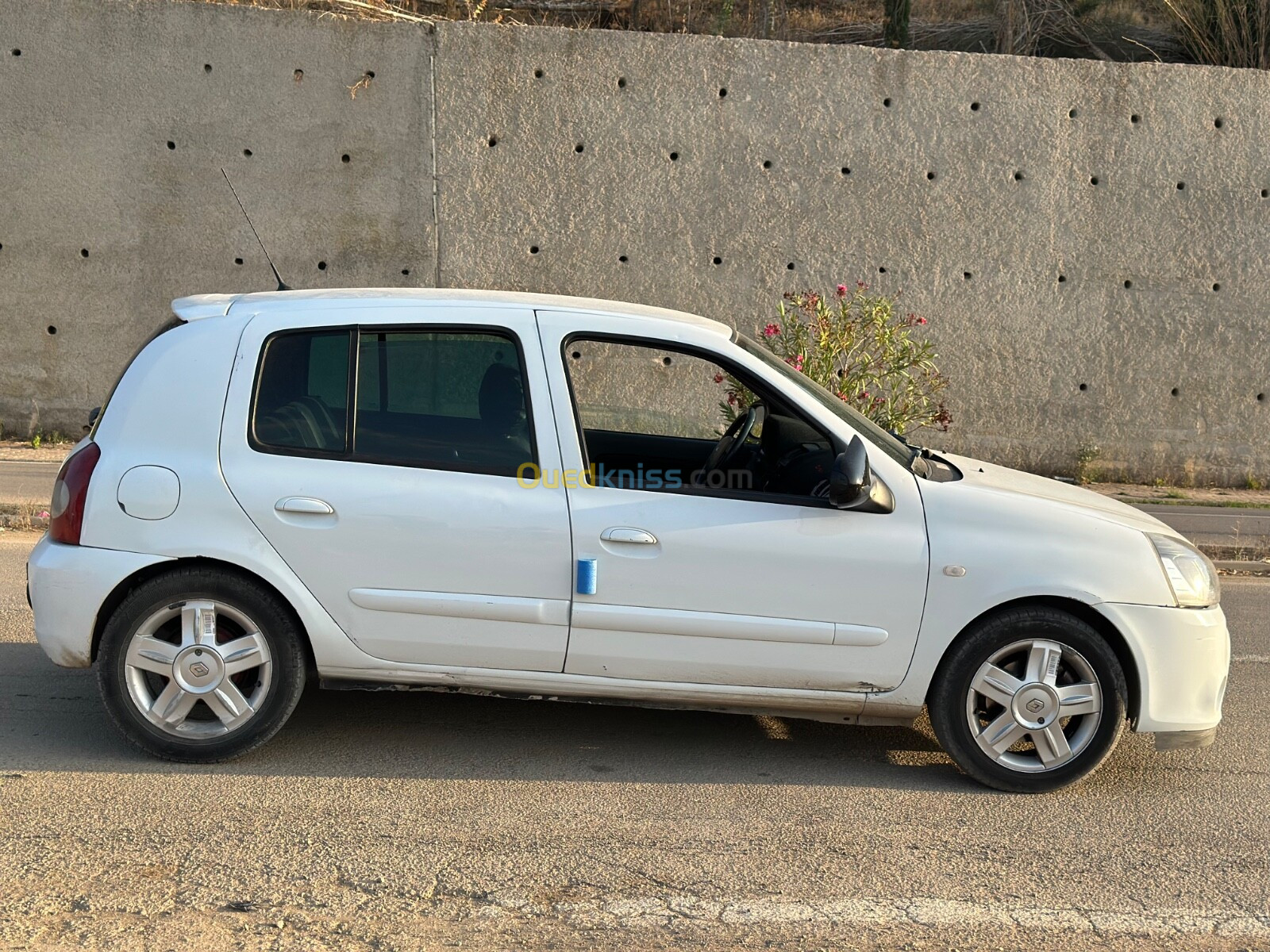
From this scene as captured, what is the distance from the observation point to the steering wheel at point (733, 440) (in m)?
4.75

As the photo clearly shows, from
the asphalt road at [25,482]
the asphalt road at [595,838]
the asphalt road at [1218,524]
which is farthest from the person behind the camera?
the asphalt road at [1218,524]

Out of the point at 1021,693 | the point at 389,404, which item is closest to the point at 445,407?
the point at 389,404

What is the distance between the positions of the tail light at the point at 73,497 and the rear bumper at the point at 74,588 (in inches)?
Result: 2.0

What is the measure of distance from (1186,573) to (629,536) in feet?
6.99

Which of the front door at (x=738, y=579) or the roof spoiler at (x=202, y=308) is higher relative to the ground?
the roof spoiler at (x=202, y=308)

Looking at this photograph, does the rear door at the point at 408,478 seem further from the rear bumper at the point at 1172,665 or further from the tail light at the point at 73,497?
the rear bumper at the point at 1172,665

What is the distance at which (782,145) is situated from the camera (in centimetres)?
1253

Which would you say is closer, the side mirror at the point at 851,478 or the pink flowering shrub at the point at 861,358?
the side mirror at the point at 851,478

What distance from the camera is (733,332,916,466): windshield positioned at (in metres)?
4.61

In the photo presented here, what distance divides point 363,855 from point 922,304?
10278 mm

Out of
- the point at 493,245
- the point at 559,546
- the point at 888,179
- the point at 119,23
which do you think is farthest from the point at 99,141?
the point at 559,546

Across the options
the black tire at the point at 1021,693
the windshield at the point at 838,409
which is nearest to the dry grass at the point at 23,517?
the windshield at the point at 838,409

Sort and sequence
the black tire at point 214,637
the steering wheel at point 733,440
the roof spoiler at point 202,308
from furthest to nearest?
the steering wheel at point 733,440 → the roof spoiler at point 202,308 → the black tire at point 214,637

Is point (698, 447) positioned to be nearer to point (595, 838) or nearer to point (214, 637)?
point (595, 838)
